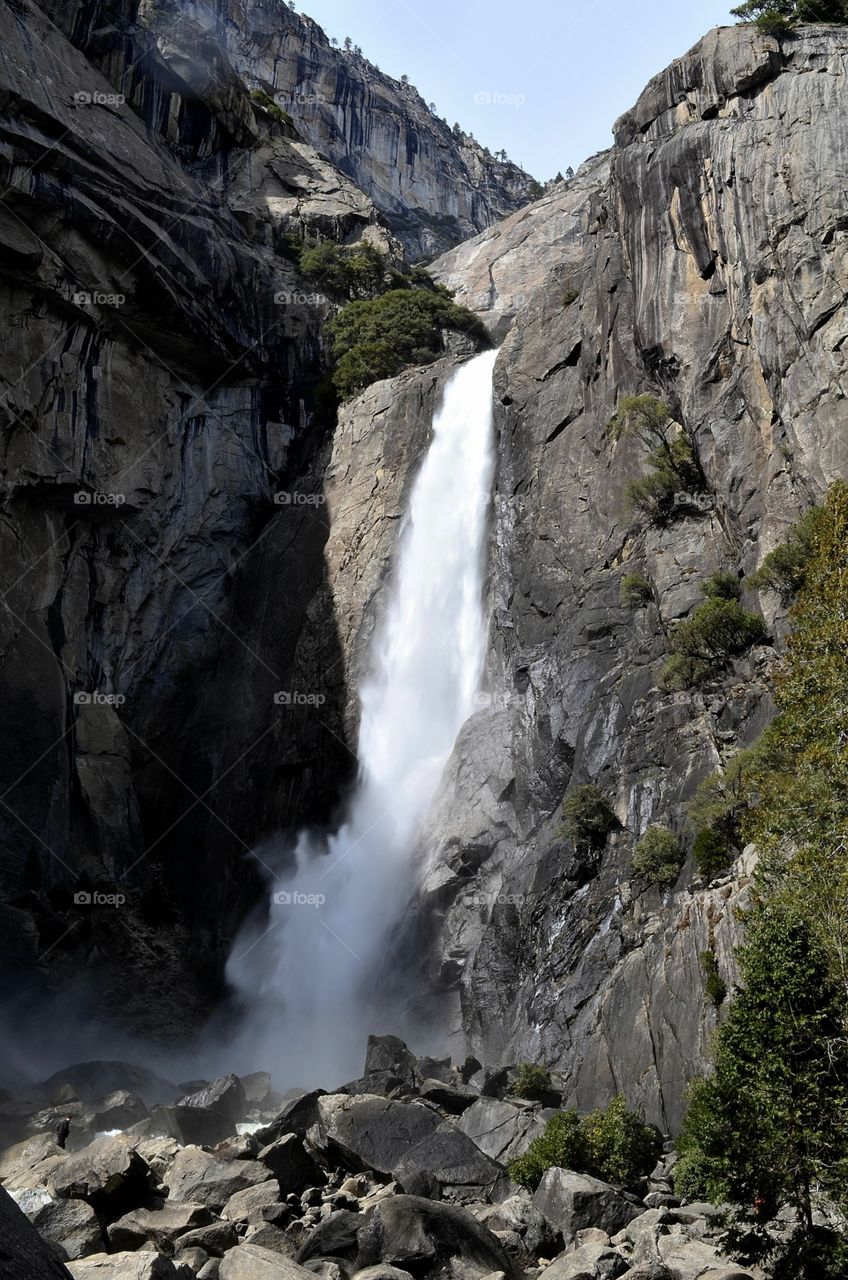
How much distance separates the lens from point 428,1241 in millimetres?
13820

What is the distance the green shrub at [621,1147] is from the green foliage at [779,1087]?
360 centimetres

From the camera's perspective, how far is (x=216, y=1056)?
3331 centimetres

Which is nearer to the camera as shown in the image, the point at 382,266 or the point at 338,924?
the point at 338,924

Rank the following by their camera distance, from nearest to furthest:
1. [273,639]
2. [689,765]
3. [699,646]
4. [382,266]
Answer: [689,765]
[699,646]
[273,639]
[382,266]

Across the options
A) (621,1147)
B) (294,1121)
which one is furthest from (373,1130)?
(621,1147)

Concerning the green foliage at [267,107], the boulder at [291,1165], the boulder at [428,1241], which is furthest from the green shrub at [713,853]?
the green foliage at [267,107]

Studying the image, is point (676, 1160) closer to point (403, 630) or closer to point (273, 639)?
point (403, 630)

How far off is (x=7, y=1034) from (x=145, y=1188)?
54.6ft

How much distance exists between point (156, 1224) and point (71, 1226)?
1.18m

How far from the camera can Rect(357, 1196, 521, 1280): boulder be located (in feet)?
44.9

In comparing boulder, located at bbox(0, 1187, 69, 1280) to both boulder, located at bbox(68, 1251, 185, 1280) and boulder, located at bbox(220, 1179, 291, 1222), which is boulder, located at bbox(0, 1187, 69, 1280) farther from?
boulder, located at bbox(220, 1179, 291, 1222)

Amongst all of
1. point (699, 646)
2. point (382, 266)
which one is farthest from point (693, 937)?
point (382, 266)

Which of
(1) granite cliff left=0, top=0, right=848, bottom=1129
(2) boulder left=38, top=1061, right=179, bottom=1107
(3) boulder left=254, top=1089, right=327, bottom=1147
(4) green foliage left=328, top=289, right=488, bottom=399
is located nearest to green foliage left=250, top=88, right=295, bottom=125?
(1) granite cliff left=0, top=0, right=848, bottom=1129

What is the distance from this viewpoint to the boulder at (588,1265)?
12906mm
